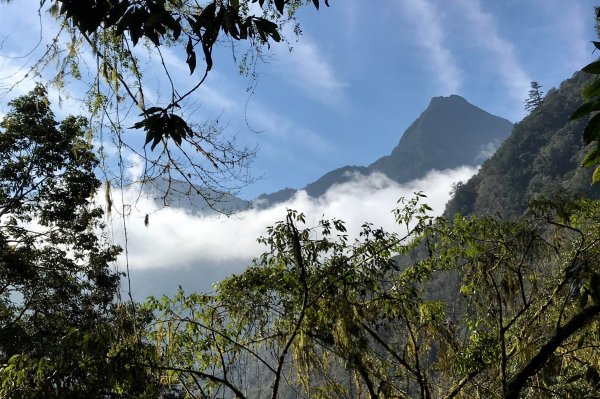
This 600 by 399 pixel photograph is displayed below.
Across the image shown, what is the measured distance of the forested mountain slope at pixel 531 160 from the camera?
68125 millimetres

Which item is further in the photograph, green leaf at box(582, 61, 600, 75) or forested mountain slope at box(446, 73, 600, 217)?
forested mountain slope at box(446, 73, 600, 217)

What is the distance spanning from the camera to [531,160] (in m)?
74.2

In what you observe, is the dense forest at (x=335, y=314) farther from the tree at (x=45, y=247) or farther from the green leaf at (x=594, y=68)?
the tree at (x=45, y=247)

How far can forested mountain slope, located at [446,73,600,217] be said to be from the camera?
224ft

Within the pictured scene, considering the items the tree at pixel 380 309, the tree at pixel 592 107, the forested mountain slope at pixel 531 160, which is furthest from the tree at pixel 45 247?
the forested mountain slope at pixel 531 160

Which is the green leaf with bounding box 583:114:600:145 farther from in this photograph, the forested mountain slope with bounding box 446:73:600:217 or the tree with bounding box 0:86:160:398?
the forested mountain slope with bounding box 446:73:600:217

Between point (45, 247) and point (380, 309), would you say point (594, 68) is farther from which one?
point (45, 247)

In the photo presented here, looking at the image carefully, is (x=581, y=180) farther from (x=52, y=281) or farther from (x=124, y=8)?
(x=124, y=8)

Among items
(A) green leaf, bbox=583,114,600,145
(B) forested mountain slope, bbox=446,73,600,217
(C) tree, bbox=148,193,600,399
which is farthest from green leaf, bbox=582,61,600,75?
(B) forested mountain slope, bbox=446,73,600,217

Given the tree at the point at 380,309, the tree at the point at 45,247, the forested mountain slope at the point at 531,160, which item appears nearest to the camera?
the tree at the point at 380,309

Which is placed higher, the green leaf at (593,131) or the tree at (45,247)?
the tree at (45,247)

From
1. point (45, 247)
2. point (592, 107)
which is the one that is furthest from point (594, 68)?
point (45, 247)

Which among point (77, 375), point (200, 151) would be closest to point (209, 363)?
point (77, 375)

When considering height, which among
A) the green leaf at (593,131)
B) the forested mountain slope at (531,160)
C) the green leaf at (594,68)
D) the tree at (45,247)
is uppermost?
the forested mountain slope at (531,160)
